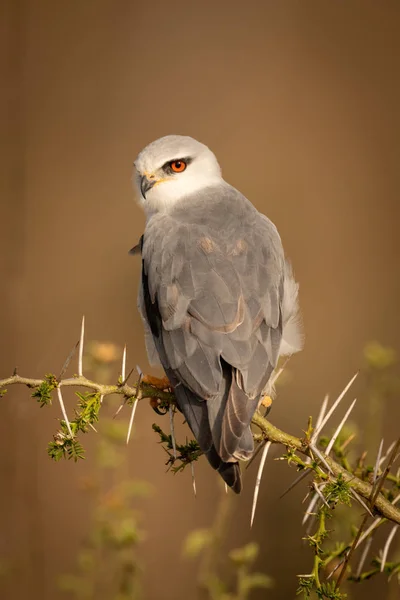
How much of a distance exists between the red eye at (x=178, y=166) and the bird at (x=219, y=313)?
0.99 ft

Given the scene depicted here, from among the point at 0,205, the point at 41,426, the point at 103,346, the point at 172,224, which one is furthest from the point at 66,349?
the point at 103,346

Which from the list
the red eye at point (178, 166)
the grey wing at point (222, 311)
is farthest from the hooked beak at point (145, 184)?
the grey wing at point (222, 311)

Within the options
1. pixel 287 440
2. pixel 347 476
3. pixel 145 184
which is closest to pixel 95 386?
pixel 287 440

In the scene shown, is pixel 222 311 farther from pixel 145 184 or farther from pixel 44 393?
pixel 145 184

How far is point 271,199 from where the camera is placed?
497cm

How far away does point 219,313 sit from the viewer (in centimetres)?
242

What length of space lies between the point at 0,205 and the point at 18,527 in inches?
88.1

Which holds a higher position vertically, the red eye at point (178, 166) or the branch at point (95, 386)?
the red eye at point (178, 166)

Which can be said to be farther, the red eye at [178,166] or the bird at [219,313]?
the red eye at [178,166]

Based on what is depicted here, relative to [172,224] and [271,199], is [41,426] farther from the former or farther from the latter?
[271,199]

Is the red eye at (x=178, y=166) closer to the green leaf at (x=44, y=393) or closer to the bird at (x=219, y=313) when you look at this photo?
the bird at (x=219, y=313)

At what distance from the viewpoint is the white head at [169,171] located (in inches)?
137

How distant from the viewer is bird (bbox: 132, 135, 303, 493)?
2172mm

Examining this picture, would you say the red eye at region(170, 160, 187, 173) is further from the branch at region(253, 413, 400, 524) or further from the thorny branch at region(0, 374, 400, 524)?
the branch at region(253, 413, 400, 524)
